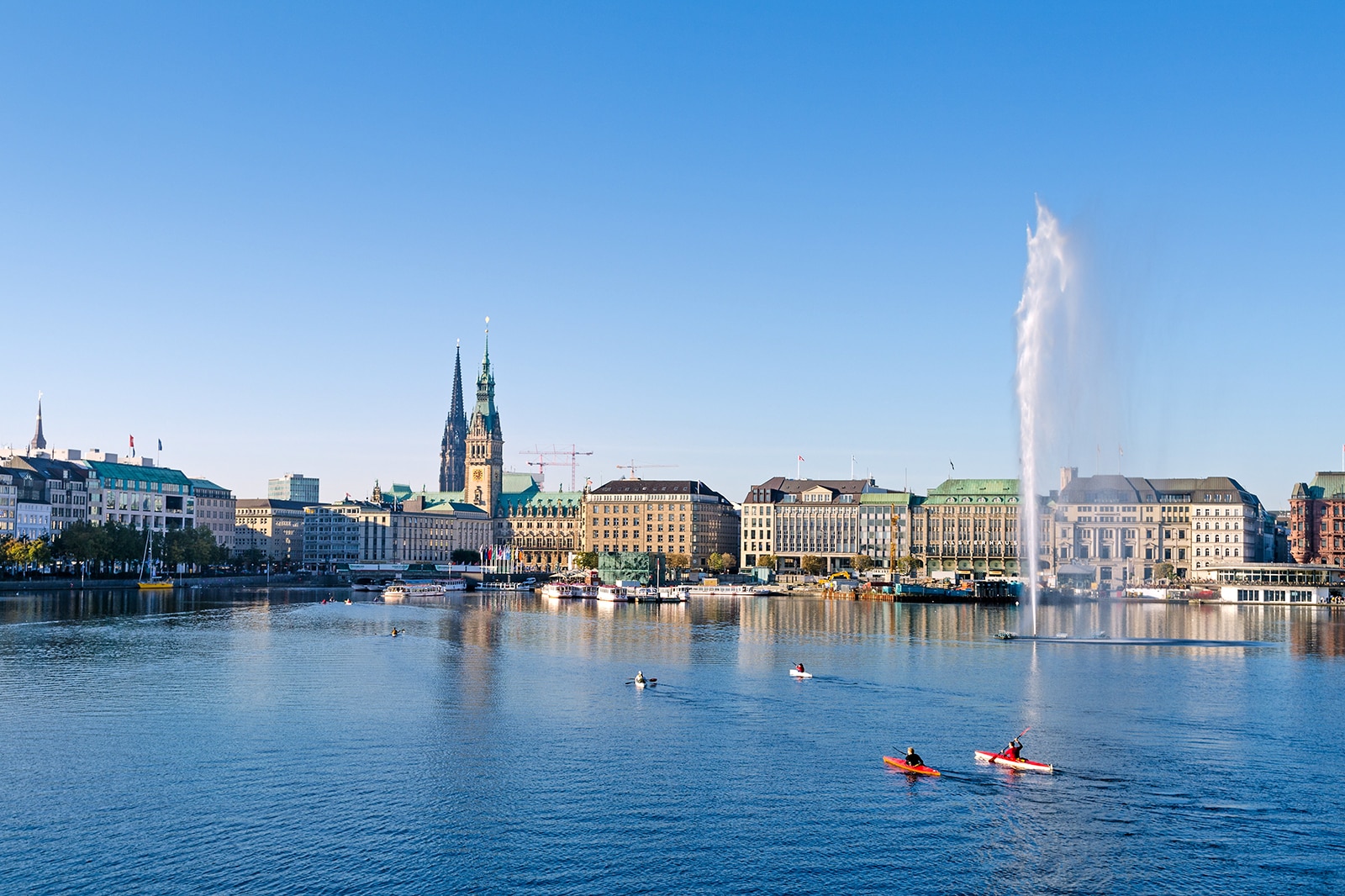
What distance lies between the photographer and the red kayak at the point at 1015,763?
56.3 meters

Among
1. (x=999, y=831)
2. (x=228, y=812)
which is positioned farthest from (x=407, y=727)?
(x=999, y=831)

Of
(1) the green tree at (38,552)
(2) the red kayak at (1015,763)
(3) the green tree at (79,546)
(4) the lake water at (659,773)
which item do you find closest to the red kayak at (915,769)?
(4) the lake water at (659,773)

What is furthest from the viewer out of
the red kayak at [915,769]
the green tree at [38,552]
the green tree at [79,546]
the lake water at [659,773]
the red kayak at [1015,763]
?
the green tree at [79,546]

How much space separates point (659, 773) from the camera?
55.6 metres

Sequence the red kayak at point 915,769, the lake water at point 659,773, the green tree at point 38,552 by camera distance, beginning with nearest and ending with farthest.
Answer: the lake water at point 659,773, the red kayak at point 915,769, the green tree at point 38,552

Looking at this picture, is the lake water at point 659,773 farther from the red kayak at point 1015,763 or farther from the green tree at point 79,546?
the green tree at point 79,546

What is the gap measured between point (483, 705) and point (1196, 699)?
41.9 metres

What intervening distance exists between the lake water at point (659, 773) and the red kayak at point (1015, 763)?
32.9 inches

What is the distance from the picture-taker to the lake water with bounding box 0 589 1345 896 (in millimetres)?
42781

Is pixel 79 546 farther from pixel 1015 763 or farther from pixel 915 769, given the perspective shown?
pixel 1015 763

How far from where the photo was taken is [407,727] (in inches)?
2613

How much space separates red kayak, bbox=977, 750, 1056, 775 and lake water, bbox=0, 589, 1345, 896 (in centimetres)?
84

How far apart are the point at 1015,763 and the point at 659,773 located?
50.6 ft

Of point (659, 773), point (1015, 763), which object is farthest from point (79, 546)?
point (1015, 763)
